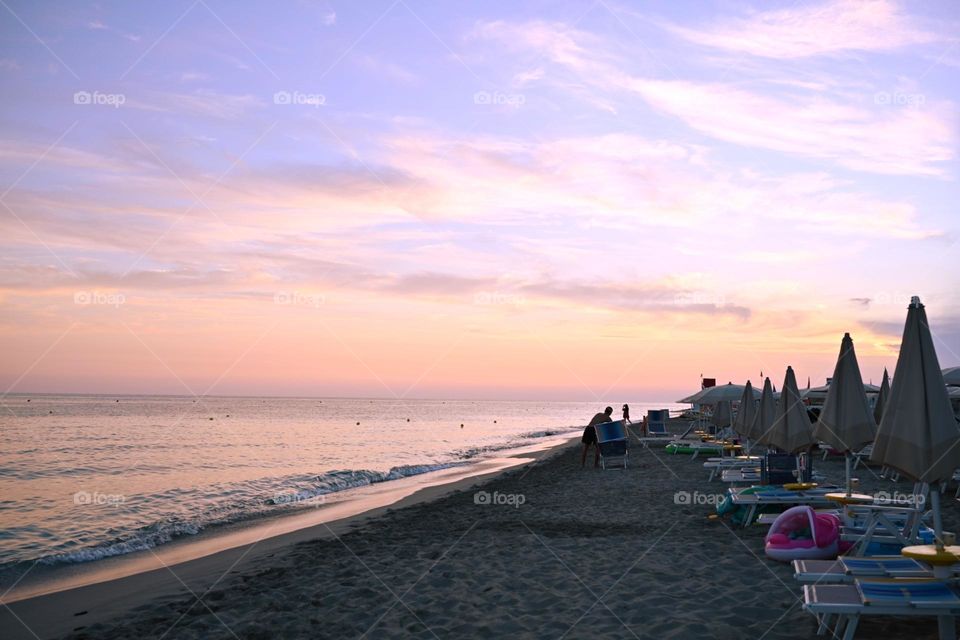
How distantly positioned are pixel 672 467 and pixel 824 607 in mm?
14881

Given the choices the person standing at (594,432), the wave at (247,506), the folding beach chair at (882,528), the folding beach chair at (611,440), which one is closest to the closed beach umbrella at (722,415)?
the person standing at (594,432)

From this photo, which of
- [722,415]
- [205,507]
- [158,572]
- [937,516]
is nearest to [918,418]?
[937,516]

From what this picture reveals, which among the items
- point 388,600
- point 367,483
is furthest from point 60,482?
point 388,600

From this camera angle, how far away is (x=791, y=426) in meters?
11.3

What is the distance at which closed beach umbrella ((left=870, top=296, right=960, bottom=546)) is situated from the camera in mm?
4691

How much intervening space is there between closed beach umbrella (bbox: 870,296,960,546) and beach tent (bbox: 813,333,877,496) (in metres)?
3.38

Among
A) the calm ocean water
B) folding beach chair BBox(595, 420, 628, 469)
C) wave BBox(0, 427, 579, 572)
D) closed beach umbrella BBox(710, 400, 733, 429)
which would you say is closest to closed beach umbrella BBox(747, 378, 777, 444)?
folding beach chair BBox(595, 420, 628, 469)

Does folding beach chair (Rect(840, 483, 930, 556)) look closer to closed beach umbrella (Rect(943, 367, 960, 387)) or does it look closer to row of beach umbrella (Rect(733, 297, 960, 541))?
row of beach umbrella (Rect(733, 297, 960, 541))

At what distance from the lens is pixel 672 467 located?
18.6 meters

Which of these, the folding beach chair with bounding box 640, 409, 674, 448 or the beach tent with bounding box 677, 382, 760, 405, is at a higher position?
the beach tent with bounding box 677, 382, 760, 405

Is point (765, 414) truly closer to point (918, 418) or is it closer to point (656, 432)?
point (918, 418)

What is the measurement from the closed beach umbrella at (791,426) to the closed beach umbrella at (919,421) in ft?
21.2

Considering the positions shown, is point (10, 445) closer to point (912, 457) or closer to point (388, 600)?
point (388, 600)

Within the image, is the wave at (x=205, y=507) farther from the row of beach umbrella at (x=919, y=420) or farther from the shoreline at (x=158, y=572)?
the row of beach umbrella at (x=919, y=420)
